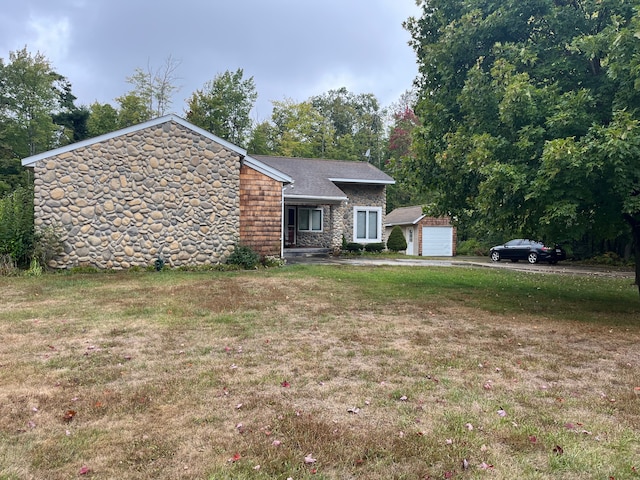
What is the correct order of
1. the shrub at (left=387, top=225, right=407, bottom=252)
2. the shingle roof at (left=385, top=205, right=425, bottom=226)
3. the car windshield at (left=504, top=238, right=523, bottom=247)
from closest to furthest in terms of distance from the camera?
the car windshield at (left=504, top=238, right=523, bottom=247) < the shrub at (left=387, top=225, right=407, bottom=252) < the shingle roof at (left=385, top=205, right=425, bottom=226)

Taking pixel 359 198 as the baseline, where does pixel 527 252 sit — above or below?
below

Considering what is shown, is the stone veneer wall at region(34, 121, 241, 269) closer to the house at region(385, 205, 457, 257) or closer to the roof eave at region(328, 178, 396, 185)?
the roof eave at region(328, 178, 396, 185)

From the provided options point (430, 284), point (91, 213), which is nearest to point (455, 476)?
point (430, 284)

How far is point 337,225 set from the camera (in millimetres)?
21047

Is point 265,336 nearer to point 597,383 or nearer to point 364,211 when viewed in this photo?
point 597,383

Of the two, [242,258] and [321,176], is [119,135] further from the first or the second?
[321,176]

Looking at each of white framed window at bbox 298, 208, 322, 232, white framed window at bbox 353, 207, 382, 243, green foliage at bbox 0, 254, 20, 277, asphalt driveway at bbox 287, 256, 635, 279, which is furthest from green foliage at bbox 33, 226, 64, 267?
white framed window at bbox 353, 207, 382, 243

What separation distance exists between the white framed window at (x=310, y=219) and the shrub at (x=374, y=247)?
107 inches

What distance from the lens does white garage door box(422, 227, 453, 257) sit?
27.1 metres

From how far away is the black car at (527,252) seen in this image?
21141mm

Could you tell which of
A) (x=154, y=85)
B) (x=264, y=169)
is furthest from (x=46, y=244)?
(x=154, y=85)

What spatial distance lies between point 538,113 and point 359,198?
15724mm

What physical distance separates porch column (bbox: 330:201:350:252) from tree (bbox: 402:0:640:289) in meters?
12.0

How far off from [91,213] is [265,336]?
8973 mm
